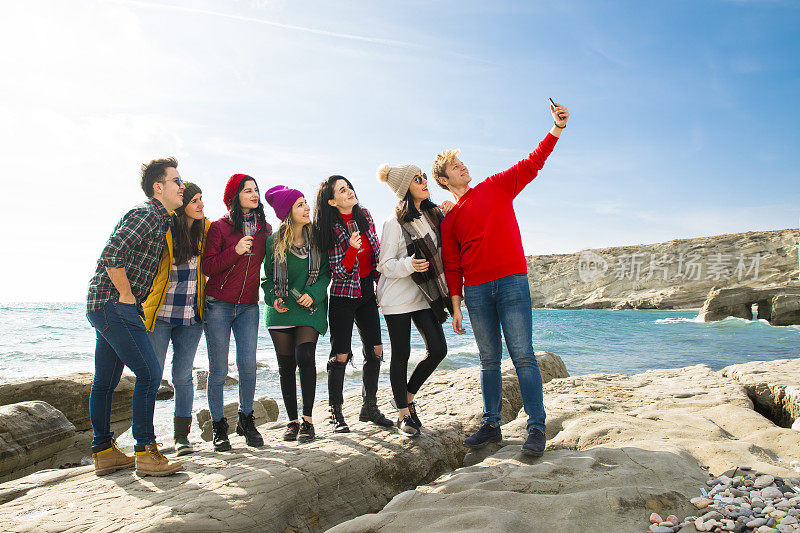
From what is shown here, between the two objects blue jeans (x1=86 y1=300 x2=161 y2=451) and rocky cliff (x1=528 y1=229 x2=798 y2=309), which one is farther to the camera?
rocky cliff (x1=528 y1=229 x2=798 y2=309)

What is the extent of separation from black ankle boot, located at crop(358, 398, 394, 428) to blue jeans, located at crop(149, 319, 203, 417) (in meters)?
1.50

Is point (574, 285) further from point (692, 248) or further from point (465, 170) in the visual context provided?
point (465, 170)

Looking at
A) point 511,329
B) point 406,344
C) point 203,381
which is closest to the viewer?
point 511,329

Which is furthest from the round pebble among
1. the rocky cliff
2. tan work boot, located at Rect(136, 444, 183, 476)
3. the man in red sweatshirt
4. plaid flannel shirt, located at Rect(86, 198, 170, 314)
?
the rocky cliff

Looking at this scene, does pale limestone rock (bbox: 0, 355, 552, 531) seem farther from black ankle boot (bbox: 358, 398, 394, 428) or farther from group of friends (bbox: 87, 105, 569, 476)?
group of friends (bbox: 87, 105, 569, 476)

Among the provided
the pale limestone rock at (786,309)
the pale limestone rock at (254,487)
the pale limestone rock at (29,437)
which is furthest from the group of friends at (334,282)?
the pale limestone rock at (786,309)

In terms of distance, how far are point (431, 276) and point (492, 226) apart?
2.14 ft

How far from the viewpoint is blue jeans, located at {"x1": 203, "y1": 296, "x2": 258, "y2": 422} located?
149 inches

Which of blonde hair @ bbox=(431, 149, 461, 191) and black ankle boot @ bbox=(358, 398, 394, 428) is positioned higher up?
blonde hair @ bbox=(431, 149, 461, 191)

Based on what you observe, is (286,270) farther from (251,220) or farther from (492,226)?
(492,226)

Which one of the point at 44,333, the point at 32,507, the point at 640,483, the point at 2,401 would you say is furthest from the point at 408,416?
the point at 44,333

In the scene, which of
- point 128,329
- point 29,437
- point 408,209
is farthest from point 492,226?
point 29,437

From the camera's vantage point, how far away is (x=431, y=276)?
12.4 ft

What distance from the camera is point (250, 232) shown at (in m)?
3.96
